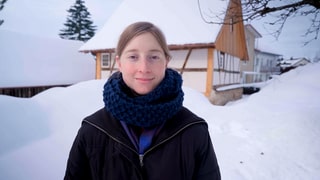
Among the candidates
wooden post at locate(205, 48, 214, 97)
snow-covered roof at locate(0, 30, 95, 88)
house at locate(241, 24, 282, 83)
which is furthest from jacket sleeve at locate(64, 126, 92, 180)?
house at locate(241, 24, 282, 83)

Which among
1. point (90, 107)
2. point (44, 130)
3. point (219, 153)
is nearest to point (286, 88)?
point (219, 153)

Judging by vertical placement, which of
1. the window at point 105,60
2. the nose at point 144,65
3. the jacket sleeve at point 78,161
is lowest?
the jacket sleeve at point 78,161

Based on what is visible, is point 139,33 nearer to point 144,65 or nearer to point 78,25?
point 144,65

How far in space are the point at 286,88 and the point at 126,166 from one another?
37.1 feet

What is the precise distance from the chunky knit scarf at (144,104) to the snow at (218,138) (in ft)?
7.17

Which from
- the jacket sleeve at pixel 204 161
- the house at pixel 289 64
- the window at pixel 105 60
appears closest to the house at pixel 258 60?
the house at pixel 289 64

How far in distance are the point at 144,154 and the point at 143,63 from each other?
55cm

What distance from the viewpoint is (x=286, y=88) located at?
35.7 feet

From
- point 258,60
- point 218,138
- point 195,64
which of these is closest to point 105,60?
point 195,64

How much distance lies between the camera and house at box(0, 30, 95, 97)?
14531 mm

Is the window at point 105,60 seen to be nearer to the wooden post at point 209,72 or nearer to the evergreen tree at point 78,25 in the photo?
the wooden post at point 209,72

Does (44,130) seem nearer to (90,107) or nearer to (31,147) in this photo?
(31,147)

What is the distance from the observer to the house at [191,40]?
11055 mm

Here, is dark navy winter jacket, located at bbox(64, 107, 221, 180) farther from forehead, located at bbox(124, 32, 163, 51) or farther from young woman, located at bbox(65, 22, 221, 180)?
forehead, located at bbox(124, 32, 163, 51)
